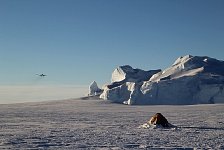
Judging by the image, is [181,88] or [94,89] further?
[94,89]

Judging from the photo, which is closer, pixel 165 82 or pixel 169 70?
pixel 165 82

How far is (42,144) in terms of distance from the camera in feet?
56.2

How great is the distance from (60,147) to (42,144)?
4.31 feet

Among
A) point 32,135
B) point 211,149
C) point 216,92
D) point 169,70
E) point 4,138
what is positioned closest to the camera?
point 211,149

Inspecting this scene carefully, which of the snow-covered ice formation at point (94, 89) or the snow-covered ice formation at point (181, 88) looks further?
the snow-covered ice formation at point (94, 89)

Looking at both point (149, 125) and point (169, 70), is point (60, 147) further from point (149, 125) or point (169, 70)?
point (169, 70)

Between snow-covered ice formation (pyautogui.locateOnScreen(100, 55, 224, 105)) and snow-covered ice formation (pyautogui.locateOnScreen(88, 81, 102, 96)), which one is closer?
snow-covered ice formation (pyautogui.locateOnScreen(100, 55, 224, 105))

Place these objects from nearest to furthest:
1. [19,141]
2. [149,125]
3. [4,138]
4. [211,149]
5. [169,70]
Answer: [211,149]
[19,141]
[4,138]
[149,125]
[169,70]

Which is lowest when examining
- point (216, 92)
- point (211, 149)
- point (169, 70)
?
point (211, 149)

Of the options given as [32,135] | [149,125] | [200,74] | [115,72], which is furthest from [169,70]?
[32,135]

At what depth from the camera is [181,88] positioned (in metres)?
68.1

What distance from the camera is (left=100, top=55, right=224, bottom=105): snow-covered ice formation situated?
67.1 m

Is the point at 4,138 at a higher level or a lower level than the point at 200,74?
lower

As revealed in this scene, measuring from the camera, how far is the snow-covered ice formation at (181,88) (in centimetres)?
6706
